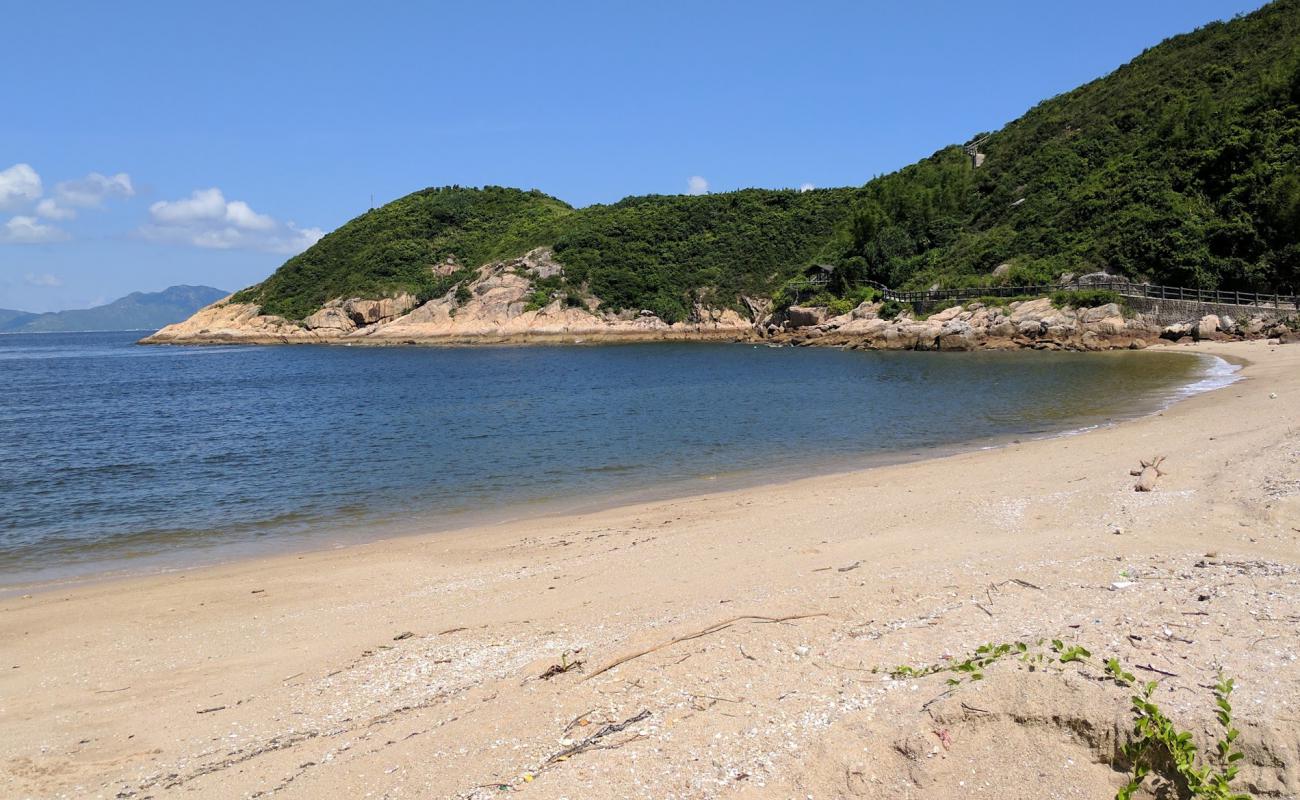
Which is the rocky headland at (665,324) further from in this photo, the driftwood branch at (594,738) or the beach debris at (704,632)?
the driftwood branch at (594,738)

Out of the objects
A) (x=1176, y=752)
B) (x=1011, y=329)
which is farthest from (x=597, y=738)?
(x=1011, y=329)

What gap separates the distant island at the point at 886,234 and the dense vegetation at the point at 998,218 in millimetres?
192

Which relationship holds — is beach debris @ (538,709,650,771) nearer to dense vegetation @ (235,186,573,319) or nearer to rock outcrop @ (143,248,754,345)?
rock outcrop @ (143,248,754,345)

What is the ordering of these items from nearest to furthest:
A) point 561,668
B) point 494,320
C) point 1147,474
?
point 561,668, point 1147,474, point 494,320

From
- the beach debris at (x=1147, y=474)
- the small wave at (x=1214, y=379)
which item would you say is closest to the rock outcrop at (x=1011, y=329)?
the small wave at (x=1214, y=379)

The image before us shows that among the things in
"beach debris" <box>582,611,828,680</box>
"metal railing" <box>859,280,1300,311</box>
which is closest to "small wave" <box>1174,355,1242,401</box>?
"metal railing" <box>859,280,1300,311</box>

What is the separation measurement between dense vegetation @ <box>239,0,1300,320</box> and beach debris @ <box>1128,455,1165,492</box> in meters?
43.5

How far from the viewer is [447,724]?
549cm

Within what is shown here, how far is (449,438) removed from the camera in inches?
974

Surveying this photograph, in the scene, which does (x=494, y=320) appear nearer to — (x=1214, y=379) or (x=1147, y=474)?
(x=1214, y=379)

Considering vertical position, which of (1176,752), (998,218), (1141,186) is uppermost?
(1141,186)

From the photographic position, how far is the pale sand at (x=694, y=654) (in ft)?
14.6

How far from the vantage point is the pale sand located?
4438 mm

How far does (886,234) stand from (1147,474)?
210 ft
